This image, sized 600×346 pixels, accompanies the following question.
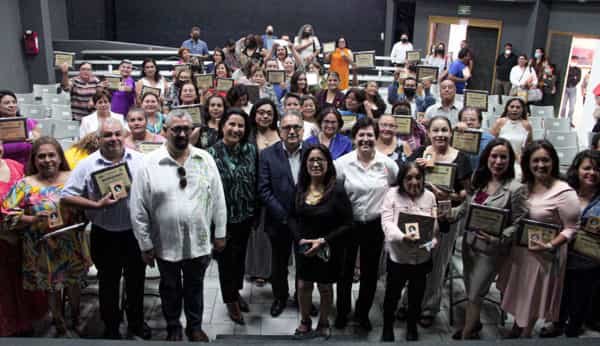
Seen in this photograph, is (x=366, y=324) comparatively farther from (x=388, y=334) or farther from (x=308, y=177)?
(x=308, y=177)

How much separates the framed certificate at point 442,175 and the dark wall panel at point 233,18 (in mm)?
12654

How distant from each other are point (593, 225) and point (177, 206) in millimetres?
2501

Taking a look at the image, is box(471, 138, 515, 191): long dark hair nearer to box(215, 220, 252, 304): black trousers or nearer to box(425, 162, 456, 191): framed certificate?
box(425, 162, 456, 191): framed certificate

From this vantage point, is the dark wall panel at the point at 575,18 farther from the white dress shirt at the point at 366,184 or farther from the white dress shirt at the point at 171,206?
the white dress shirt at the point at 171,206

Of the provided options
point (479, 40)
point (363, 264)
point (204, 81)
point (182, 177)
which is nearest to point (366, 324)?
point (363, 264)

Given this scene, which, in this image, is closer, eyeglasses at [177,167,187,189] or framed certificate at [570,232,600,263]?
eyeglasses at [177,167,187,189]

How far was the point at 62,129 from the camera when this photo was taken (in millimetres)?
5941

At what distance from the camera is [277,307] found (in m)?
3.92

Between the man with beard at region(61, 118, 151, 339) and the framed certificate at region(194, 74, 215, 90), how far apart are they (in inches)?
132

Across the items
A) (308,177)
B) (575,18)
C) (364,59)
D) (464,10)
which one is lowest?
(308,177)

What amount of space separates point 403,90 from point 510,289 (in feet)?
12.7

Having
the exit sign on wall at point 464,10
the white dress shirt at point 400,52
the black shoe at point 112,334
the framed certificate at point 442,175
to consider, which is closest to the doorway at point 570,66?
the exit sign on wall at point 464,10

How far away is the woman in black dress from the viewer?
325 centimetres

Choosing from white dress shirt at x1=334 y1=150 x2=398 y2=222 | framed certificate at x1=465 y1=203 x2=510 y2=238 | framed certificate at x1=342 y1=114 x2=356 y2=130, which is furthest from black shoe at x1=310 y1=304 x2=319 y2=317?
framed certificate at x1=342 y1=114 x2=356 y2=130
